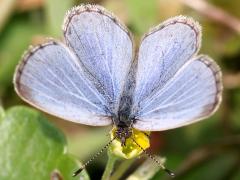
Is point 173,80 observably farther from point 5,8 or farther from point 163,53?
point 5,8

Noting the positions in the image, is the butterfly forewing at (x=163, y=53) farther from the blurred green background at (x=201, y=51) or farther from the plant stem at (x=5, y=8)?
the plant stem at (x=5, y=8)

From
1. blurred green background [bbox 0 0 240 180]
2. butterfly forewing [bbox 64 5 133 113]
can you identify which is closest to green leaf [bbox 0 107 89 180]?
butterfly forewing [bbox 64 5 133 113]

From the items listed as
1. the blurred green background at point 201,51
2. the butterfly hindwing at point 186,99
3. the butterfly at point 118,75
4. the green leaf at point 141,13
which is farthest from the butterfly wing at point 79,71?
the green leaf at point 141,13

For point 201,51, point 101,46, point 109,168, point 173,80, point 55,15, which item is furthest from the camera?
point 201,51

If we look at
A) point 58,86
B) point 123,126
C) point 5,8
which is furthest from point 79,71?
point 5,8

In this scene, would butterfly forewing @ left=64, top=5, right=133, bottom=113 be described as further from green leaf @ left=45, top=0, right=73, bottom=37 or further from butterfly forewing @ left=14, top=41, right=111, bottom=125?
green leaf @ left=45, top=0, right=73, bottom=37
